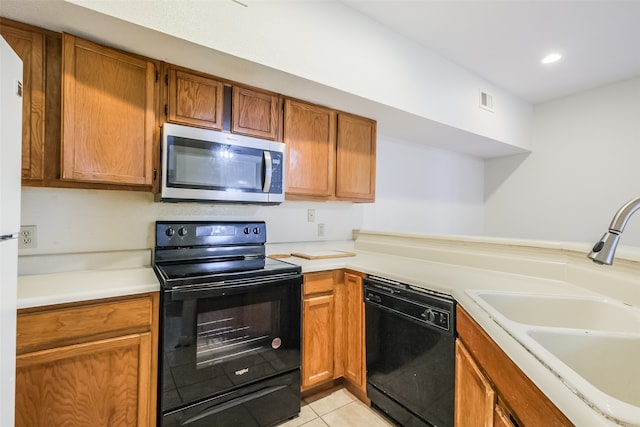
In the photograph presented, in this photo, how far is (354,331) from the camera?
197 centimetres

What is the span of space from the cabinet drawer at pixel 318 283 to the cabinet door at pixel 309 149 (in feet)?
1.95

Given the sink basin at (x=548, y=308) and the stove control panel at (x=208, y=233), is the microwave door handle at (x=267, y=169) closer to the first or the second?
the stove control panel at (x=208, y=233)

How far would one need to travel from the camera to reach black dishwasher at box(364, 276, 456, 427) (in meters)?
1.39

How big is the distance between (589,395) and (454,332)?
88cm

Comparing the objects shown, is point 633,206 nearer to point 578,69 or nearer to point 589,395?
point 589,395

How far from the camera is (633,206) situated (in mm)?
Answer: 816

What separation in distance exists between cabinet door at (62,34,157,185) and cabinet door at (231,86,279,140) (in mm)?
451

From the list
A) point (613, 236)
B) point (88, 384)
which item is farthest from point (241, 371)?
point (613, 236)

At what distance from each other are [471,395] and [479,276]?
74 centimetres

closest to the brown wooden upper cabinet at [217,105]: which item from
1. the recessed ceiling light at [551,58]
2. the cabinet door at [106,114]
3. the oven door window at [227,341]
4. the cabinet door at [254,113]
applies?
the cabinet door at [254,113]

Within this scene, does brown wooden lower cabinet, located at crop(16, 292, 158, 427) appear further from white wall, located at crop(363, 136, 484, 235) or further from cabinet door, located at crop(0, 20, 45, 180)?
white wall, located at crop(363, 136, 484, 235)

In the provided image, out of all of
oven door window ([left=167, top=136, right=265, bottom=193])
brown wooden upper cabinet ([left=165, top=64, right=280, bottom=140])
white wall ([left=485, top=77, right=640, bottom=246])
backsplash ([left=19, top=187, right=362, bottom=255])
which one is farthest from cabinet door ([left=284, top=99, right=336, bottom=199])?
white wall ([left=485, top=77, right=640, bottom=246])

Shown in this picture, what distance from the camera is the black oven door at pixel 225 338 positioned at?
1368mm

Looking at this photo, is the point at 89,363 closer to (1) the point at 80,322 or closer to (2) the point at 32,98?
(1) the point at 80,322
